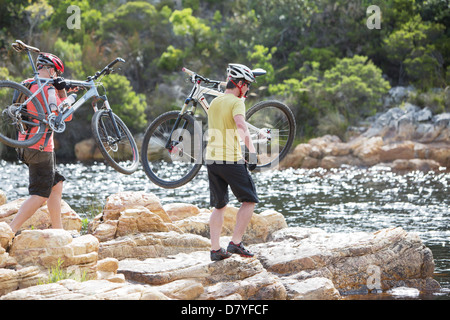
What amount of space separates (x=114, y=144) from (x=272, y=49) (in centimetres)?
2515

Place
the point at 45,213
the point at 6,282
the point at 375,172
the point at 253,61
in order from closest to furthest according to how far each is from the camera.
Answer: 1. the point at 6,282
2. the point at 45,213
3. the point at 375,172
4. the point at 253,61

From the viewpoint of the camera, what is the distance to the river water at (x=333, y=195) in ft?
48.8

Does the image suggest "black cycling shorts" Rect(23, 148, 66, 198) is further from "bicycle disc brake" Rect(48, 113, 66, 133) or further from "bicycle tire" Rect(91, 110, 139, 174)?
"bicycle tire" Rect(91, 110, 139, 174)

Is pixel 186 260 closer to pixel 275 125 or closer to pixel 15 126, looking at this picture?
pixel 275 125

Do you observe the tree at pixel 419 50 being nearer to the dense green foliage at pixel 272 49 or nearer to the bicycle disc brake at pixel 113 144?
the dense green foliage at pixel 272 49

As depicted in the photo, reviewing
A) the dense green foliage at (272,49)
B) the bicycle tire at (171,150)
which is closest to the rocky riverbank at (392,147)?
the dense green foliage at (272,49)

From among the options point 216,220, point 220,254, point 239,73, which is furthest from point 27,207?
point 239,73

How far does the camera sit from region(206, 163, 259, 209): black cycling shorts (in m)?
6.78

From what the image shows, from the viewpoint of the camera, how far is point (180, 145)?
7.91m

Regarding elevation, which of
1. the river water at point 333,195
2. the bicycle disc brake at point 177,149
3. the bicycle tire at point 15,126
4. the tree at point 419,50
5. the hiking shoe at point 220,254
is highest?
the tree at point 419,50

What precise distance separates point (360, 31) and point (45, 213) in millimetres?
28139

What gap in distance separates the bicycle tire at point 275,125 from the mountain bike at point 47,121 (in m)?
1.67
